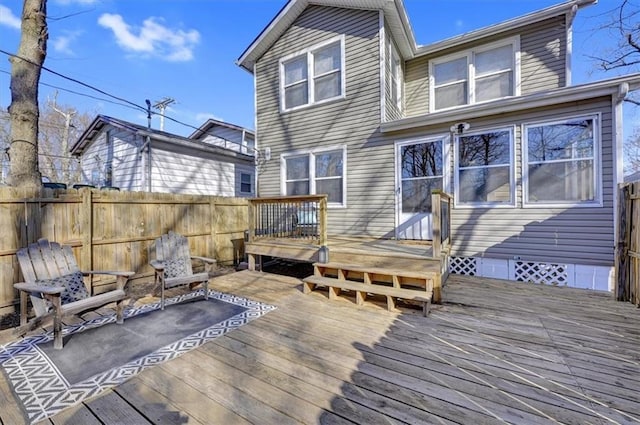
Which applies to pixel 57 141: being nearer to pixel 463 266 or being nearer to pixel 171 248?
pixel 171 248

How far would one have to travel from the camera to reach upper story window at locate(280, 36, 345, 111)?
23.5 feet

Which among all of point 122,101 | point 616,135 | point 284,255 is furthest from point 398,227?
point 122,101

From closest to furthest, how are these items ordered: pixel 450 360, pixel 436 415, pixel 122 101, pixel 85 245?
pixel 436 415, pixel 450 360, pixel 85 245, pixel 122 101

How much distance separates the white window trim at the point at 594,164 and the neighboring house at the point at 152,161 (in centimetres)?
958

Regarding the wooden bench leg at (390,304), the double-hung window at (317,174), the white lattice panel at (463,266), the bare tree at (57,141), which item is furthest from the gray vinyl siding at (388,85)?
the bare tree at (57,141)

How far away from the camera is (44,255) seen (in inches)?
134

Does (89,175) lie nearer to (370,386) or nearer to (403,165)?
(403,165)

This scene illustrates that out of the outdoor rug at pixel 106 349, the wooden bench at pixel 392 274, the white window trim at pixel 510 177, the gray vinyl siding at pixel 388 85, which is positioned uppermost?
the gray vinyl siding at pixel 388 85

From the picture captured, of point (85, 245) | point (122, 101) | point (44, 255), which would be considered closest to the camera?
point (44, 255)

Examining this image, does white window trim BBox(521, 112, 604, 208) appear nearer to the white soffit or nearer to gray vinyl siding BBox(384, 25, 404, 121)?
gray vinyl siding BBox(384, 25, 404, 121)

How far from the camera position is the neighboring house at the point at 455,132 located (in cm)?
486

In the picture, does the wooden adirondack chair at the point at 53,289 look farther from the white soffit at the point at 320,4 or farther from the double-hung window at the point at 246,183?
the double-hung window at the point at 246,183

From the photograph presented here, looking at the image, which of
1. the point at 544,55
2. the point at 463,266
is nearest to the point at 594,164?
the point at 463,266

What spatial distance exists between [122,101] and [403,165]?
7.51 m
